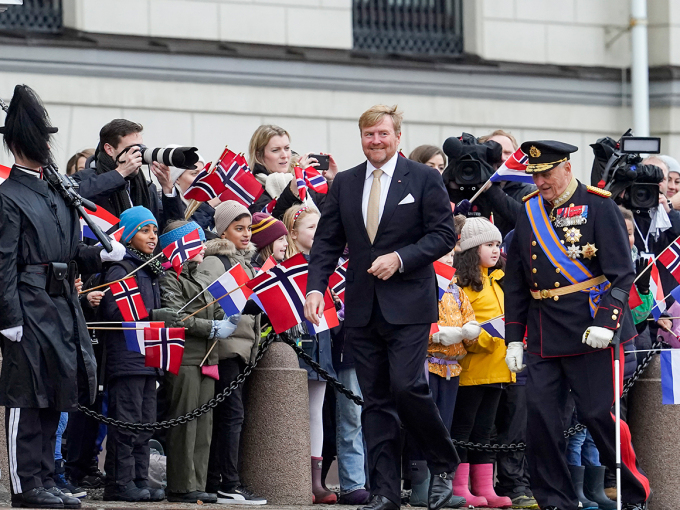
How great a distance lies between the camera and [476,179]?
1073 centimetres

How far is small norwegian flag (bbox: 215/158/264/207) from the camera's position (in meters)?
10.5

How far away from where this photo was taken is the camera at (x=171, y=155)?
31.8 ft

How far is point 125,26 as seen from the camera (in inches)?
615

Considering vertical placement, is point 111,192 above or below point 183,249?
above

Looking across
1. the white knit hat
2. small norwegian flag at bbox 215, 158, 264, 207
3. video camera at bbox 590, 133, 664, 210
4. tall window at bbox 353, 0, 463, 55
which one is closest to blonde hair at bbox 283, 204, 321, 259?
small norwegian flag at bbox 215, 158, 264, 207

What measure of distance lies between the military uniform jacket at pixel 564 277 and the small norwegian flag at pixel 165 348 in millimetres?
2011

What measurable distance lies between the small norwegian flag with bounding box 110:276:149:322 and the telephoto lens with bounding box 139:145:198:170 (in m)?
0.79

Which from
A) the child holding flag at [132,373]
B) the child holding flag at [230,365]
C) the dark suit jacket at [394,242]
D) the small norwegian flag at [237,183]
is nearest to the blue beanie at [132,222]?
the child holding flag at [132,373]

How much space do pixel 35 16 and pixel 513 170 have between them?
6911mm

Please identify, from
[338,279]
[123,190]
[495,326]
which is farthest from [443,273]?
[123,190]

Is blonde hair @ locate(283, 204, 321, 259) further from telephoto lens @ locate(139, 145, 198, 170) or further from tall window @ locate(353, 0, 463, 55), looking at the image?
tall window @ locate(353, 0, 463, 55)

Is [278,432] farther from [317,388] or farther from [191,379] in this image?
[191,379]

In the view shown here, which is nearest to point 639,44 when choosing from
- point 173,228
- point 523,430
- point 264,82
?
point 264,82

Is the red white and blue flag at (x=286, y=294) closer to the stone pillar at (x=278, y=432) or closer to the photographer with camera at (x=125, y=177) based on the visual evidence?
the stone pillar at (x=278, y=432)
